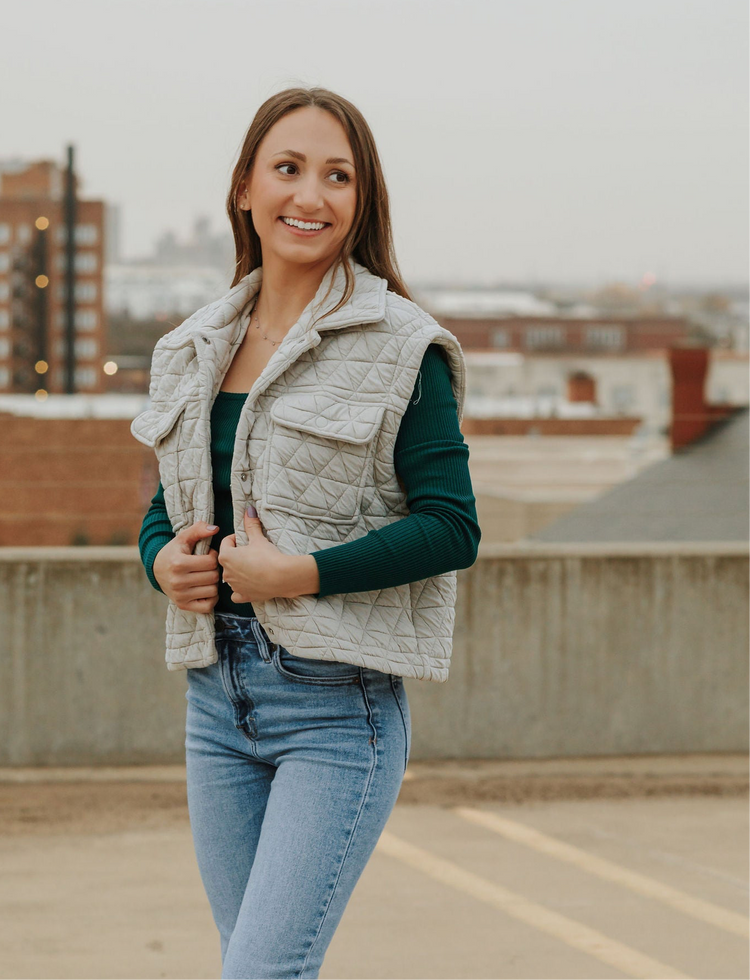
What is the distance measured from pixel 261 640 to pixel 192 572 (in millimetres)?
158

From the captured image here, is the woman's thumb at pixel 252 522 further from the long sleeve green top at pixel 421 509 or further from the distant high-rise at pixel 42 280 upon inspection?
the distant high-rise at pixel 42 280

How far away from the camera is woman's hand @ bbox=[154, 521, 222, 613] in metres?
1.94

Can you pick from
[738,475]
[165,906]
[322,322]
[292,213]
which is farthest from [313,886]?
[738,475]

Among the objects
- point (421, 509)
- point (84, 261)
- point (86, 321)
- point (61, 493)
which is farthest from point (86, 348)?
point (421, 509)

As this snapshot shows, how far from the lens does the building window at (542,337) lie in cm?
9662

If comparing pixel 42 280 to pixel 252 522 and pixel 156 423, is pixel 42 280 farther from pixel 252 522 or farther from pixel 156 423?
pixel 252 522

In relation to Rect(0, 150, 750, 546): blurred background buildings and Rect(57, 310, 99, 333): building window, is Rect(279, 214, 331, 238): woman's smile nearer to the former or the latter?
Rect(0, 150, 750, 546): blurred background buildings

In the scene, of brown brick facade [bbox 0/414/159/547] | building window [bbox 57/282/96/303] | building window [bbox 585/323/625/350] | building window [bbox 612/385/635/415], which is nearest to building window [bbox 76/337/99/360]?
building window [bbox 57/282/96/303]

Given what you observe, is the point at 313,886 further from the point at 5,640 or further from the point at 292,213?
the point at 5,640

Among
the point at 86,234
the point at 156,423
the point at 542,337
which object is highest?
the point at 86,234

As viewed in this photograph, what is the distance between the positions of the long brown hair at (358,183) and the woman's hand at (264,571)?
0.40 meters

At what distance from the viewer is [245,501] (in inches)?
75.9

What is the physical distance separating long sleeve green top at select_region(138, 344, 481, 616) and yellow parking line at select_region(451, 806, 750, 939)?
267cm

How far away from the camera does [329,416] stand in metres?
1.88
